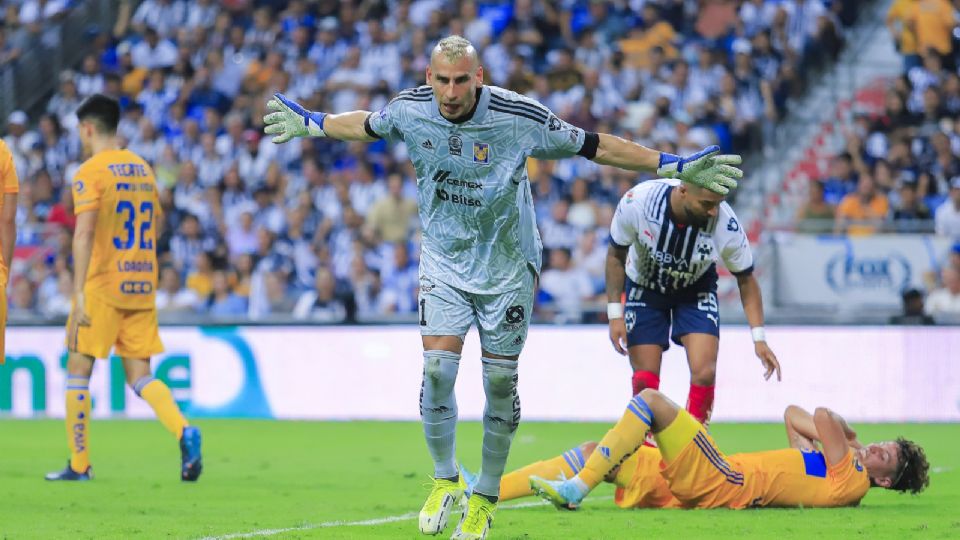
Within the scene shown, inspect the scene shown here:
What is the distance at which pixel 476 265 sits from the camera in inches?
292

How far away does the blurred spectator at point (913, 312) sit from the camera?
16.1 m

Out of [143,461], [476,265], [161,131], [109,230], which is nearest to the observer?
[476,265]

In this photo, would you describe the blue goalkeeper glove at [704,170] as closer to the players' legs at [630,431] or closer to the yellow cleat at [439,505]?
the players' legs at [630,431]

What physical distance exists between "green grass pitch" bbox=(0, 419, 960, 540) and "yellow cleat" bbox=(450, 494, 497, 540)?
17cm

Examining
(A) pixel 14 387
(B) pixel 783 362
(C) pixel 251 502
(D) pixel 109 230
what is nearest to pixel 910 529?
(C) pixel 251 502

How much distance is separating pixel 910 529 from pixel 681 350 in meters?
8.64

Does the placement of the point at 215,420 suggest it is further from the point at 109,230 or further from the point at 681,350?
the point at 109,230

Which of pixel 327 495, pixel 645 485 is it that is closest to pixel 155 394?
pixel 327 495

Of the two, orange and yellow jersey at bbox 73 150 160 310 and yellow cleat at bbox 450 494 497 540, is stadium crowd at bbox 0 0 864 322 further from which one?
yellow cleat at bbox 450 494 497 540

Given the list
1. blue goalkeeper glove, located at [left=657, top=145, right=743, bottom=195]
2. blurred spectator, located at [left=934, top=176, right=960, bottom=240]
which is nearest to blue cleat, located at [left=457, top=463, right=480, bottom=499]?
blue goalkeeper glove, located at [left=657, top=145, right=743, bottom=195]

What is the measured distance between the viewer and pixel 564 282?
59.2 feet

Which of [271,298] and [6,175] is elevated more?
[6,175]

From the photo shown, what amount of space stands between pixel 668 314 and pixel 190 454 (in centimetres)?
348

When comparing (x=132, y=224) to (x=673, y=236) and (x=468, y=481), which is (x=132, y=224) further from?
(x=673, y=236)
